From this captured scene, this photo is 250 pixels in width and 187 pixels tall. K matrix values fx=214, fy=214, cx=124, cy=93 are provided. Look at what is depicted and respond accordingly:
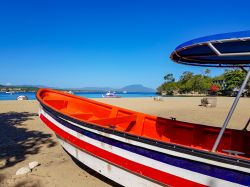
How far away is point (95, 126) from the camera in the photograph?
4398 mm

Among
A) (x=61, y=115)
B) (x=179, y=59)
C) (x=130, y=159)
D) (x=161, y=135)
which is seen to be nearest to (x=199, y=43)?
(x=179, y=59)

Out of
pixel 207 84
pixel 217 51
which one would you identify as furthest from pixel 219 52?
pixel 207 84

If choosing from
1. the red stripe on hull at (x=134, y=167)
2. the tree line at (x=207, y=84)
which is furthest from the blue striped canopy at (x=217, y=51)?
the tree line at (x=207, y=84)

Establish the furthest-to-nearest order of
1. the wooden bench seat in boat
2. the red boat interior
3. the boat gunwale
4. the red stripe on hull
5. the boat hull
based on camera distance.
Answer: the wooden bench seat in boat < the red boat interior < the red stripe on hull < the boat hull < the boat gunwale

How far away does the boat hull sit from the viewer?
116 inches

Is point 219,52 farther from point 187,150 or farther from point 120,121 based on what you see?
point 120,121

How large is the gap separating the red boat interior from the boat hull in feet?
1.43

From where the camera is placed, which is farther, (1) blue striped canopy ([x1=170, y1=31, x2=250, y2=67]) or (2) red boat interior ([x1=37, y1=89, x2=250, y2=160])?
(2) red boat interior ([x1=37, y1=89, x2=250, y2=160])

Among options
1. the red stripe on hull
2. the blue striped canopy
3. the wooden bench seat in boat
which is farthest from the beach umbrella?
the wooden bench seat in boat

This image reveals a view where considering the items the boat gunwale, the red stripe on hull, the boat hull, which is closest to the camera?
the boat gunwale

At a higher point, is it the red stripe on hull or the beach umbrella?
the beach umbrella

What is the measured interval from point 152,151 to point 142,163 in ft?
1.05

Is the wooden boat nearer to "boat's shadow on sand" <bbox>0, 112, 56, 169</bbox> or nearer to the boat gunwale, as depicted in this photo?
the boat gunwale

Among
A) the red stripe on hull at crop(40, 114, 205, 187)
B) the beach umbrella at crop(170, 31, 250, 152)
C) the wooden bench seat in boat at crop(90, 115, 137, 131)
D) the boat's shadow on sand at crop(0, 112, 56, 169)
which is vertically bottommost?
the boat's shadow on sand at crop(0, 112, 56, 169)
